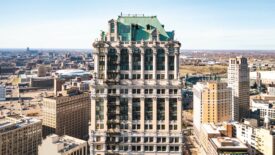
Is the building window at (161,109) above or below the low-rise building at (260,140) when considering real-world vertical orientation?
above

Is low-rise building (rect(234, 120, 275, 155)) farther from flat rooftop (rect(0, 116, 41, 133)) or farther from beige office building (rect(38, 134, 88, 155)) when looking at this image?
flat rooftop (rect(0, 116, 41, 133))

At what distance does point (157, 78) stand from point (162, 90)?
2757 mm

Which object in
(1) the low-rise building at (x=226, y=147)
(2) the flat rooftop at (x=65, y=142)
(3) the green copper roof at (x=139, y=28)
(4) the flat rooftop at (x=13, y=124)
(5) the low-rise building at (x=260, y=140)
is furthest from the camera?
(5) the low-rise building at (x=260, y=140)

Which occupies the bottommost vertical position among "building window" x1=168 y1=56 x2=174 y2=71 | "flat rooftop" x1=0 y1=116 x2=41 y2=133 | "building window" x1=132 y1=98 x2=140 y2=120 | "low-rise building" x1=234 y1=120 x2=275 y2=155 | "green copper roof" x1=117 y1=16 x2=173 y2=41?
"low-rise building" x1=234 y1=120 x2=275 y2=155

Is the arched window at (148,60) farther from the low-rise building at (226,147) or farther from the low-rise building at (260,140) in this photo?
the low-rise building at (260,140)

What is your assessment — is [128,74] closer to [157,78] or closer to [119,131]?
[157,78]

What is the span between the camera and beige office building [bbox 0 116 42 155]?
167000 mm

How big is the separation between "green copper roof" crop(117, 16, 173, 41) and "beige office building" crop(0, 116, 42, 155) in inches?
4585

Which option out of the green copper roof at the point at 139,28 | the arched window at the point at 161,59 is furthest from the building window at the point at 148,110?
the green copper roof at the point at 139,28

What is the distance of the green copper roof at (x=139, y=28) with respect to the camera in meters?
72.7

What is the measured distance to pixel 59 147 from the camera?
15538 cm

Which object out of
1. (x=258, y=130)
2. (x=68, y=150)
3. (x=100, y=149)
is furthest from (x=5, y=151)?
(x=258, y=130)

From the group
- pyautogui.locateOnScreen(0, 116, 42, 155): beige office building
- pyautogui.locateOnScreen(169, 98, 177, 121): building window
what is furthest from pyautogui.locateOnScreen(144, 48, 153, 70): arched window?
pyautogui.locateOnScreen(0, 116, 42, 155): beige office building

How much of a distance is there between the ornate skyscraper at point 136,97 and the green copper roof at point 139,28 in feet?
4.02
